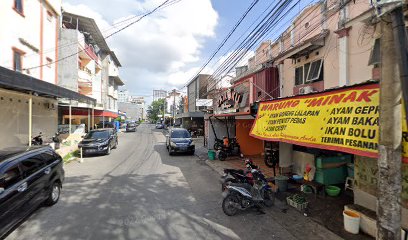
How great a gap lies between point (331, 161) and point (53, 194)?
8.26 meters

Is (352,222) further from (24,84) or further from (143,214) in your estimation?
(24,84)

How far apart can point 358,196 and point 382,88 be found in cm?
361

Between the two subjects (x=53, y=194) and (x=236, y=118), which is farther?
(x=236, y=118)

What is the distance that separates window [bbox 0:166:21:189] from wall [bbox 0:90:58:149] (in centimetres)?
933

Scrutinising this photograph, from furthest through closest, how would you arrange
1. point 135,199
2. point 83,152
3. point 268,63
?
1. point 83,152
2. point 268,63
3. point 135,199

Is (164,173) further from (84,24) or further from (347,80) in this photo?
(84,24)

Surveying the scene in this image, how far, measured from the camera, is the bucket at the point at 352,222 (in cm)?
487

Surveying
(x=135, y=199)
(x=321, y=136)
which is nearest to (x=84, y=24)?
(x=135, y=199)

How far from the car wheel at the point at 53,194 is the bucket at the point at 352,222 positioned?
7228 millimetres

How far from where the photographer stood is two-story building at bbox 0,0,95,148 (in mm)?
12108

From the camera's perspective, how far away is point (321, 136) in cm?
514

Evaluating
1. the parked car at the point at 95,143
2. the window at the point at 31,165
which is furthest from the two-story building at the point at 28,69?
the window at the point at 31,165

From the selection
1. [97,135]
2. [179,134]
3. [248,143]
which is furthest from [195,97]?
[248,143]

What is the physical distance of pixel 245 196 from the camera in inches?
241
